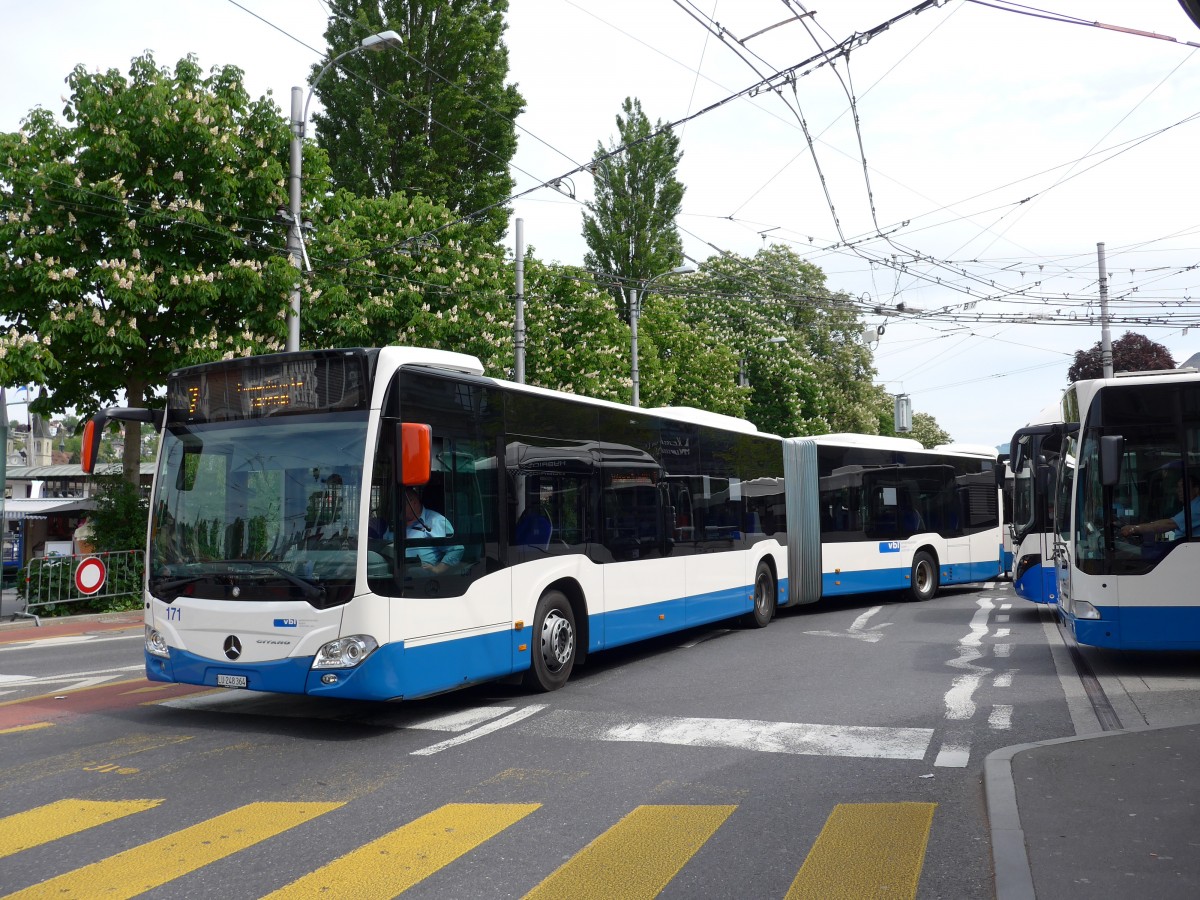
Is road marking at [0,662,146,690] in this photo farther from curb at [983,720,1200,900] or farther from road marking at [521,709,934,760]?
curb at [983,720,1200,900]

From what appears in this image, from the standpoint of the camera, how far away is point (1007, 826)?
17.5ft

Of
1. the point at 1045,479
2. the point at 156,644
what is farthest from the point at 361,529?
the point at 1045,479

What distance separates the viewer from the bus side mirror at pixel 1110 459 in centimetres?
1027

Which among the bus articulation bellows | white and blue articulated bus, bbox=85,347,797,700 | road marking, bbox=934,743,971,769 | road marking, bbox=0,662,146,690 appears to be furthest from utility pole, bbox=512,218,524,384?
road marking, bbox=934,743,971,769

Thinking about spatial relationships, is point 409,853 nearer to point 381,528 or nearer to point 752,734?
point 381,528

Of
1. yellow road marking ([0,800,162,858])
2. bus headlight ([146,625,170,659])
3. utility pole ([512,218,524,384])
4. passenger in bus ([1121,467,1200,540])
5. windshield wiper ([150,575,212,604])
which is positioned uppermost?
utility pole ([512,218,524,384])

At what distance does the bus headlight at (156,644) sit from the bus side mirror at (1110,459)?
8.12 m

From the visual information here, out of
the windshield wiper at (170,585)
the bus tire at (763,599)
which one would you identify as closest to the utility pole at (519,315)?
the bus tire at (763,599)

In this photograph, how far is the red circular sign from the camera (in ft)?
64.4

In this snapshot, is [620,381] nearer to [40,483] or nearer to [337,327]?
[337,327]

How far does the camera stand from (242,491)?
853 centimetres

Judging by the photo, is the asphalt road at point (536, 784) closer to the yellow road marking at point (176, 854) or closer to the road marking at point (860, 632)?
the yellow road marking at point (176, 854)

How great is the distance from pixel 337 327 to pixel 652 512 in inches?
468

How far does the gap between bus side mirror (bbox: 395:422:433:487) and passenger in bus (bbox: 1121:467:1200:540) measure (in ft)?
22.4
